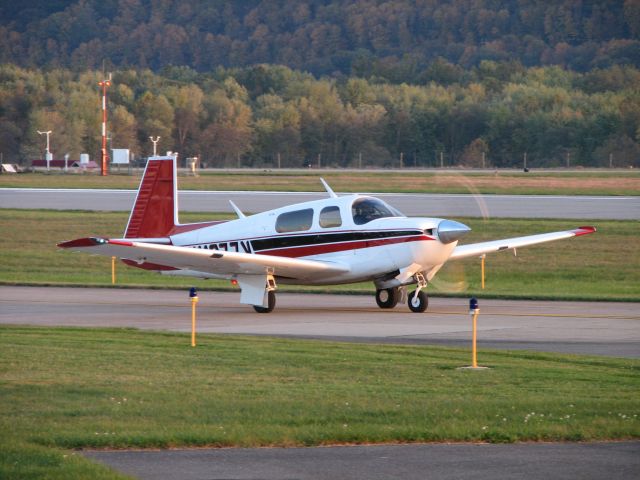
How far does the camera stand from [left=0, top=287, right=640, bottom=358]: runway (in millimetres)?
19328

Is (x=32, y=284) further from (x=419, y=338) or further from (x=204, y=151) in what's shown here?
(x=204, y=151)

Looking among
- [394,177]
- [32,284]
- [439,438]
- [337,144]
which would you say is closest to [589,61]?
[337,144]

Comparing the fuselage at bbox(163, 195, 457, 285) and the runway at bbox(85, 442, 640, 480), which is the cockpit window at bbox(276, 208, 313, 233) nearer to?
the fuselage at bbox(163, 195, 457, 285)

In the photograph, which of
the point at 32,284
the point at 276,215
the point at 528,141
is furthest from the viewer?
the point at 528,141

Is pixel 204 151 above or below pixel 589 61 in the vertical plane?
below

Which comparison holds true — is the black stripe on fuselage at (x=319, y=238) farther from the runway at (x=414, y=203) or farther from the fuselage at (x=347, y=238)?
the runway at (x=414, y=203)

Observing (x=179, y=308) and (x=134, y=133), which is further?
(x=134, y=133)

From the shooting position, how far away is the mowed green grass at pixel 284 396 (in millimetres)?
11180

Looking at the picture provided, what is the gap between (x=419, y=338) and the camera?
1947 centimetres

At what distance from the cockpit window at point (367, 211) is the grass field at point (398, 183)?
3969cm

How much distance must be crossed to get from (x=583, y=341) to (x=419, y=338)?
2.54m

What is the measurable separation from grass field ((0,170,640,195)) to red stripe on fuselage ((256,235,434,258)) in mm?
39916

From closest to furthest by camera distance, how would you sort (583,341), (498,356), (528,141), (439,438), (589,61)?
(439,438) → (498,356) → (583,341) → (528,141) → (589,61)

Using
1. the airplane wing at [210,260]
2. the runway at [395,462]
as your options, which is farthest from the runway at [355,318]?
the runway at [395,462]
